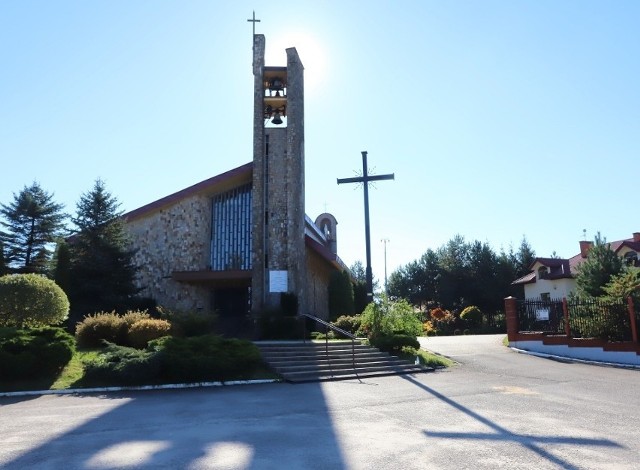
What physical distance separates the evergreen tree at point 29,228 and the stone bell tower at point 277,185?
55.4 feet

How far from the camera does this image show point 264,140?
76.5 feet

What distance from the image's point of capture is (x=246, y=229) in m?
24.0

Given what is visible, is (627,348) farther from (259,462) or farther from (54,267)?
(54,267)

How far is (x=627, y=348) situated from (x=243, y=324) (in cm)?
1462

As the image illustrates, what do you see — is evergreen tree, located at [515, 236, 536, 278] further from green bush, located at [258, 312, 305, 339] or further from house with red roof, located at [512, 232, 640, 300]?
green bush, located at [258, 312, 305, 339]

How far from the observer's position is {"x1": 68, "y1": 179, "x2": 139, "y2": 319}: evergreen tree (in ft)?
65.6

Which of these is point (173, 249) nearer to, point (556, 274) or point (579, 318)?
point (579, 318)

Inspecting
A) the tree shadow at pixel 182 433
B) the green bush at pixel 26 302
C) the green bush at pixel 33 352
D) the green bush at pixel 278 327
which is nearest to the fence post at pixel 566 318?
the green bush at pixel 278 327

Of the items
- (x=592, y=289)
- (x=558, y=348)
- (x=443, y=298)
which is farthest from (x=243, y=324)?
(x=443, y=298)

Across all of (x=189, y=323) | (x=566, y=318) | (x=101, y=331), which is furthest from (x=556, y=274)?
(x=101, y=331)

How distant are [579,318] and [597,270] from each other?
3430 millimetres

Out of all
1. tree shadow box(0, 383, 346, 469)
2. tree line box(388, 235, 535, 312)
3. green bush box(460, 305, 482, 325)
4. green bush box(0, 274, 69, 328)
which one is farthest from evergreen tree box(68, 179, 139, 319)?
tree line box(388, 235, 535, 312)

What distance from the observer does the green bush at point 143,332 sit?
15.0 m

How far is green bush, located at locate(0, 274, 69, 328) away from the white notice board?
30.9 ft
